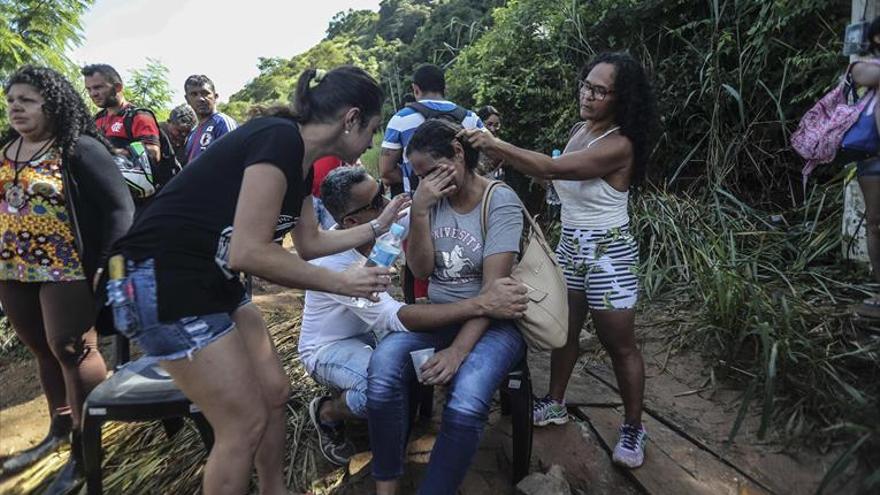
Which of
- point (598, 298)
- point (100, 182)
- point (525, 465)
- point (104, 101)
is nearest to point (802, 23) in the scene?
point (598, 298)

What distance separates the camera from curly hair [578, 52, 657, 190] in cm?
212

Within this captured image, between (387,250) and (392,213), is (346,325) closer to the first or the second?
(392,213)

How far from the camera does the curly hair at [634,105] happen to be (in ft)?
6.95

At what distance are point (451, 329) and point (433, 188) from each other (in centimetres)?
62

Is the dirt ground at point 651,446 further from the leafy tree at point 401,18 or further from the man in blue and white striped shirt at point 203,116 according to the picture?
the leafy tree at point 401,18

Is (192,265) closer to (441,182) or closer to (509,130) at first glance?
(441,182)

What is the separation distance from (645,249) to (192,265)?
3510 millimetres

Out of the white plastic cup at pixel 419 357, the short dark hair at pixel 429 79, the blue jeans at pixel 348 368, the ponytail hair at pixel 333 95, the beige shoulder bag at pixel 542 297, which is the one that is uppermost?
the short dark hair at pixel 429 79

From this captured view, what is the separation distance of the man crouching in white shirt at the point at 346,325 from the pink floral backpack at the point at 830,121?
2.38 metres

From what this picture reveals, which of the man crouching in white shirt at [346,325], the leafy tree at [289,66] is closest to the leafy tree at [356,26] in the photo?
the leafy tree at [289,66]

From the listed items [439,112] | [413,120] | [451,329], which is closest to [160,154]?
[413,120]

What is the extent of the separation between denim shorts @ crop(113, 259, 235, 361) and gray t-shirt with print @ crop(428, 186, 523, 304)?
3.31 ft

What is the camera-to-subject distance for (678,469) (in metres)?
2.12

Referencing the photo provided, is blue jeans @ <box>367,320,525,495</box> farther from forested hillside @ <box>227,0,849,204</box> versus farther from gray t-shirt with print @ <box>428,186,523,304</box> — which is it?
forested hillside @ <box>227,0,849,204</box>
